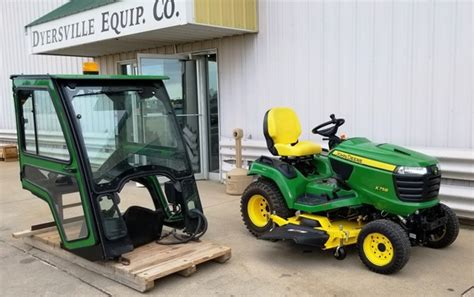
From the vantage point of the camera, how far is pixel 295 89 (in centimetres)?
702

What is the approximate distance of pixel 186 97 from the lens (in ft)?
27.8

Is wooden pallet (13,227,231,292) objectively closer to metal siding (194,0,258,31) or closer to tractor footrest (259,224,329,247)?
tractor footrest (259,224,329,247)

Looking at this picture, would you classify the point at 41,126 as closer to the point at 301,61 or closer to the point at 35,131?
the point at 35,131

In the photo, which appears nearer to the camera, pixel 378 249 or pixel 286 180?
pixel 378 249

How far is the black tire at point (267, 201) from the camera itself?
4.85 meters

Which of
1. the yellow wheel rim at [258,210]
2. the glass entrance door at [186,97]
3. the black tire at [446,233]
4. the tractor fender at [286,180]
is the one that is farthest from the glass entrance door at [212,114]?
the black tire at [446,233]

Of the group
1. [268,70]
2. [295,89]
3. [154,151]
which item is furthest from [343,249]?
[268,70]

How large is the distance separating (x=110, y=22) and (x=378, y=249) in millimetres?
5374

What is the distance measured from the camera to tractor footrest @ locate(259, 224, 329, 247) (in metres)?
4.24

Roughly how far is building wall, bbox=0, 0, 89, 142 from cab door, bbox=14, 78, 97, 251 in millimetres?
7082

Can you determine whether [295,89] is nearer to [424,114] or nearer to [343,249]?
[424,114]

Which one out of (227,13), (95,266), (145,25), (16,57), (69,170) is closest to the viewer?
(69,170)

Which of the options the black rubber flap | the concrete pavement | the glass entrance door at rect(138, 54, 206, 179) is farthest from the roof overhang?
the concrete pavement

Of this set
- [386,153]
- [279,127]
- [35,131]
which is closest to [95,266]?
[35,131]
